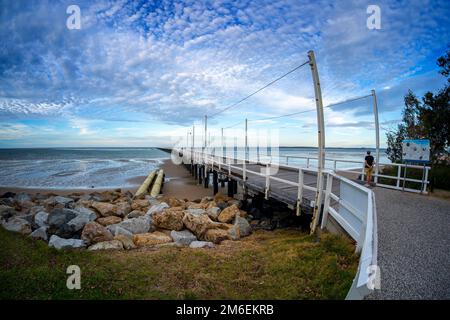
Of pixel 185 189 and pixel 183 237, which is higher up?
pixel 183 237

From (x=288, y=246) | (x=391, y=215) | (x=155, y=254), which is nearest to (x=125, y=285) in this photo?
(x=155, y=254)

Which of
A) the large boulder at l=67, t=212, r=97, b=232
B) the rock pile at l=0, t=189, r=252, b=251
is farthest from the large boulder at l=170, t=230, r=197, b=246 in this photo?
the large boulder at l=67, t=212, r=97, b=232

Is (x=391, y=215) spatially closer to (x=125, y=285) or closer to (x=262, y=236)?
(x=262, y=236)

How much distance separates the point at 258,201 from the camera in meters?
11.9

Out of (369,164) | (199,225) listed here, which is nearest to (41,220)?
(199,225)

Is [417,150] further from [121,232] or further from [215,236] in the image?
[121,232]

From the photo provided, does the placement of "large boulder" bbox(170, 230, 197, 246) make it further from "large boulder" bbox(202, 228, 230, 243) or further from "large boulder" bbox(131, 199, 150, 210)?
"large boulder" bbox(131, 199, 150, 210)

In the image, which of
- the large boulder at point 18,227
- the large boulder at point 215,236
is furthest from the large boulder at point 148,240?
the large boulder at point 18,227

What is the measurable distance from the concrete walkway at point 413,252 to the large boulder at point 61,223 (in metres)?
8.62

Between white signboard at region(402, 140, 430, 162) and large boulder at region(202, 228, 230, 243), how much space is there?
27.0 ft

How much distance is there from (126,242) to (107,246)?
48cm

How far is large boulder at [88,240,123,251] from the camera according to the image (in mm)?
6133

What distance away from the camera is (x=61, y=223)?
8164 mm

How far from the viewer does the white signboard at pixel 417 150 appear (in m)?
9.23
